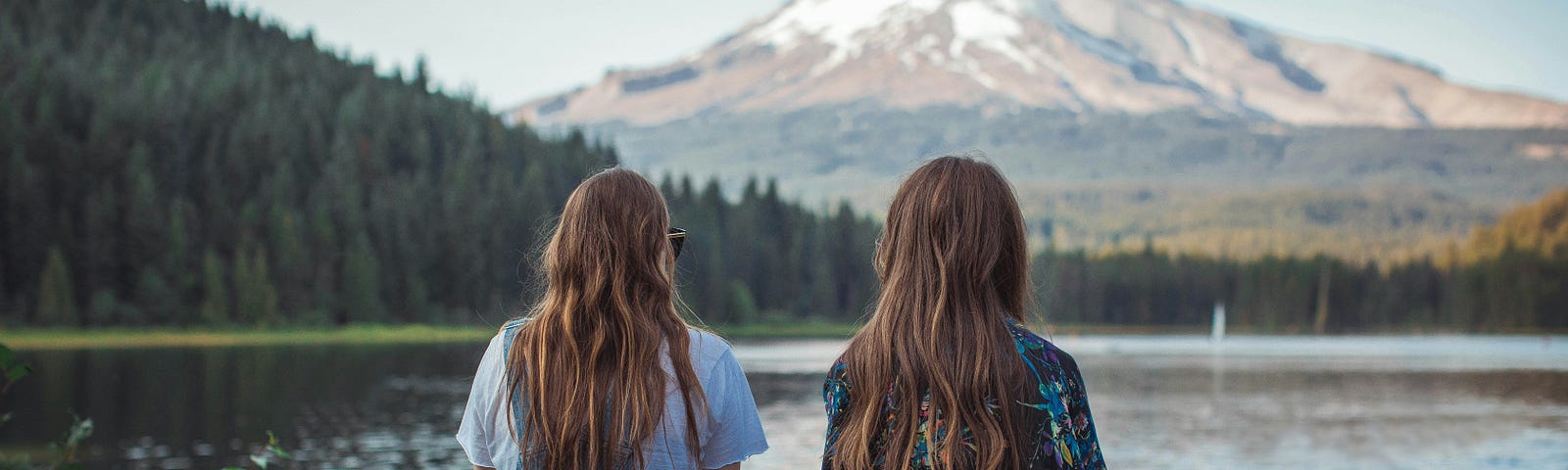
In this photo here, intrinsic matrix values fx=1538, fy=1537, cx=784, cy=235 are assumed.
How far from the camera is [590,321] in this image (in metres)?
4.75

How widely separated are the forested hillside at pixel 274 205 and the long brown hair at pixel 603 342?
8795cm

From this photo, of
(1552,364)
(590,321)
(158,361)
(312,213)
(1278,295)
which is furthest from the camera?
(1278,295)

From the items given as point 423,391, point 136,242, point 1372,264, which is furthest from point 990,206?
point 1372,264

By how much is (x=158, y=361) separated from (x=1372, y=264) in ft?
420

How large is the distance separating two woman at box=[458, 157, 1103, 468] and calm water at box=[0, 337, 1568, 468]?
2828 centimetres

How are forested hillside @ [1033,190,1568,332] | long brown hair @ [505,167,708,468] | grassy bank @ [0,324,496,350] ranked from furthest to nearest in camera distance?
forested hillside @ [1033,190,1568,332], grassy bank @ [0,324,496,350], long brown hair @ [505,167,708,468]

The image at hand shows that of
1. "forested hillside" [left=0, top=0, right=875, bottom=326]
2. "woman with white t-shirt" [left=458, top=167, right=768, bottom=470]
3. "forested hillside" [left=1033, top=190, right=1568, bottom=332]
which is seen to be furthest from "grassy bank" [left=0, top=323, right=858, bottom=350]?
"woman with white t-shirt" [left=458, top=167, right=768, bottom=470]

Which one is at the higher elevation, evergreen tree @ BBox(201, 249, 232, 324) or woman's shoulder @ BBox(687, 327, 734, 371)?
woman's shoulder @ BBox(687, 327, 734, 371)

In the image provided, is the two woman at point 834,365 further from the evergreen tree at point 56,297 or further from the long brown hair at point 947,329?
the evergreen tree at point 56,297

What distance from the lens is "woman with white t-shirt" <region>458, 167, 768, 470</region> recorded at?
15.3 feet

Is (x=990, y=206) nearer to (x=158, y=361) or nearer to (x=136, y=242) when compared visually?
(x=158, y=361)

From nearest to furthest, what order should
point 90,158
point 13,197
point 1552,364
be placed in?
1. point 1552,364
2. point 13,197
3. point 90,158

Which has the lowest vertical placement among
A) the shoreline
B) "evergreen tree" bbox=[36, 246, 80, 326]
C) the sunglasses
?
the shoreline

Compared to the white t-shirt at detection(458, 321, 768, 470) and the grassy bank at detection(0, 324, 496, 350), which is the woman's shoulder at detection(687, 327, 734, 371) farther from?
the grassy bank at detection(0, 324, 496, 350)
